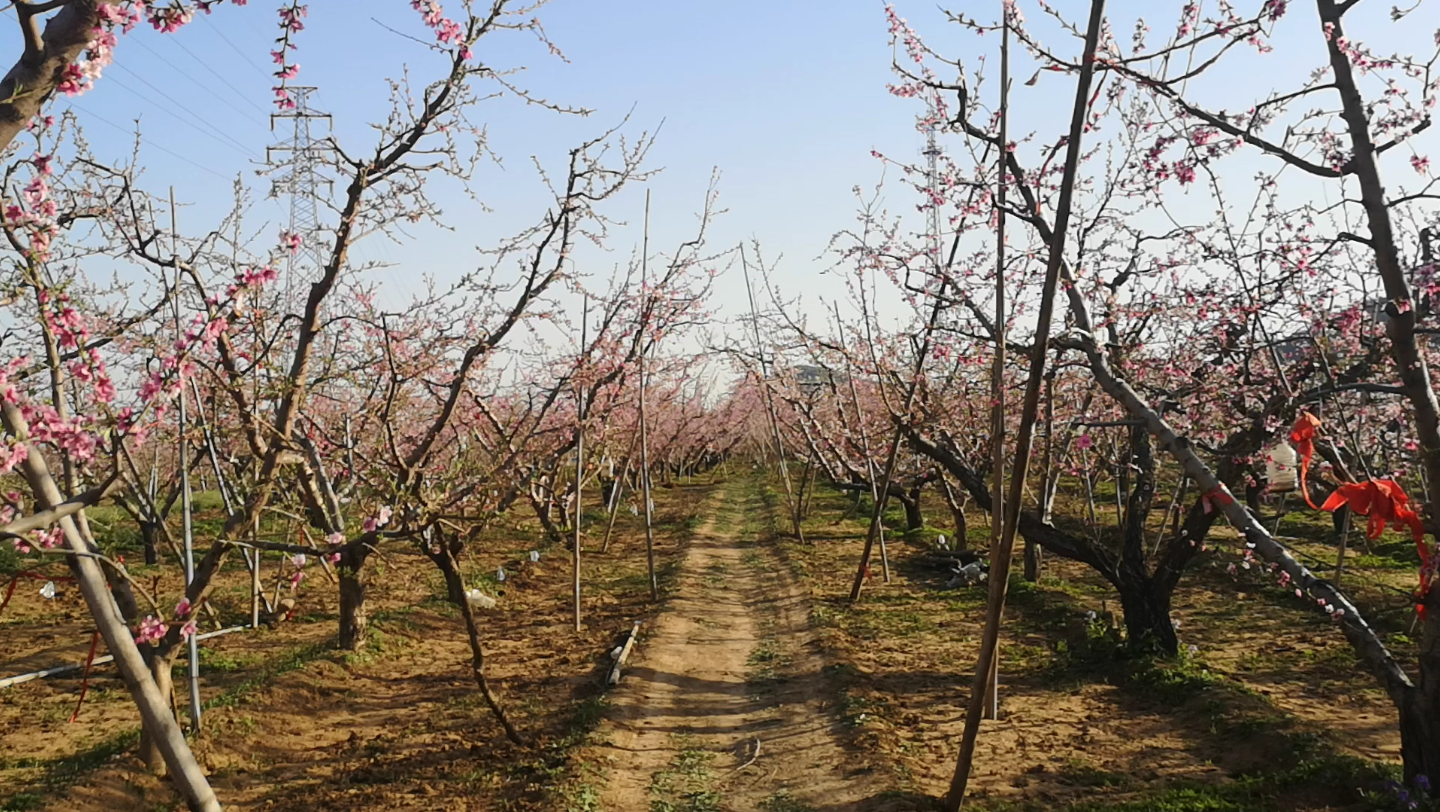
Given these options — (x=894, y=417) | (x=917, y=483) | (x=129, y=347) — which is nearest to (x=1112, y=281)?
(x=894, y=417)

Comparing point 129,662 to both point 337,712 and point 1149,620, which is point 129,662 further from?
point 1149,620

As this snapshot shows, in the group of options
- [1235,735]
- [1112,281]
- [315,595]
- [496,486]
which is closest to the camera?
[1235,735]

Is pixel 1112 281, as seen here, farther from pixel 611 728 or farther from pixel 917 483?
pixel 917 483

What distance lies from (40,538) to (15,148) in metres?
2.34

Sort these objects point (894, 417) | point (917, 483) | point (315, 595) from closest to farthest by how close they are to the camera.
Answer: point (894, 417) → point (315, 595) → point (917, 483)

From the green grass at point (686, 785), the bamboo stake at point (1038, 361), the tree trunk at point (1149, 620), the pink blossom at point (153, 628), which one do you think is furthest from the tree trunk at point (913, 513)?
the pink blossom at point (153, 628)

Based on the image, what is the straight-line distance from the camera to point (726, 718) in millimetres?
7266

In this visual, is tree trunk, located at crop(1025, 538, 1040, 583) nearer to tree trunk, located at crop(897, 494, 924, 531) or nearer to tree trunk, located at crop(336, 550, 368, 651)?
tree trunk, located at crop(897, 494, 924, 531)

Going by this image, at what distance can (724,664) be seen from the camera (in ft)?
29.0

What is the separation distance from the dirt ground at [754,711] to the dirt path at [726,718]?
0.03 meters

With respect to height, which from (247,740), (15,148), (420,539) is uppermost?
(15,148)

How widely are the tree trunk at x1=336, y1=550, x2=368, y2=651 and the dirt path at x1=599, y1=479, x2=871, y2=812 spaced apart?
264 centimetres

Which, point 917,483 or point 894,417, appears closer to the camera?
point 894,417

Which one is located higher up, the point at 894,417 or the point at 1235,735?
the point at 894,417
